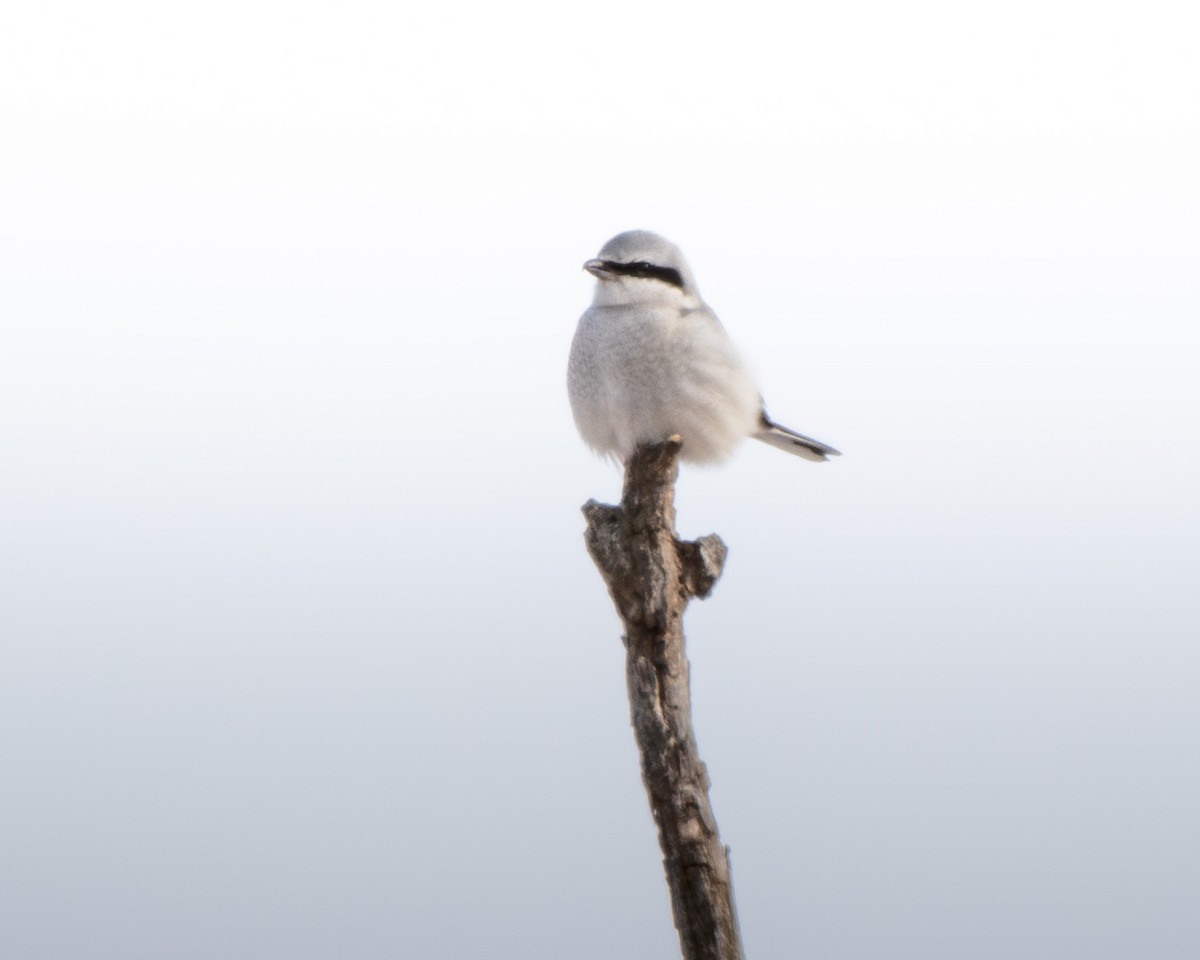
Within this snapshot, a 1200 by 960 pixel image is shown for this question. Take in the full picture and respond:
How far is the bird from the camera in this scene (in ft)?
15.3

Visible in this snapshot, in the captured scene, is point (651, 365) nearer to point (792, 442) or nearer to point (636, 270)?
point (636, 270)

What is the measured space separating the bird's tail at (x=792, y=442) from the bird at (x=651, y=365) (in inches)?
21.3

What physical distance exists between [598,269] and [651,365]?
424 millimetres

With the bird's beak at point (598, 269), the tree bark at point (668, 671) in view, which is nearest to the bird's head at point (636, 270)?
the bird's beak at point (598, 269)

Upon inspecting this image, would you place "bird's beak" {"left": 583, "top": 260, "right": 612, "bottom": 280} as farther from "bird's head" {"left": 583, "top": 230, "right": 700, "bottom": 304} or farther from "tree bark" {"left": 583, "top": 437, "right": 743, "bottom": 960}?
"tree bark" {"left": 583, "top": 437, "right": 743, "bottom": 960}

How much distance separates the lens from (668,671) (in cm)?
413

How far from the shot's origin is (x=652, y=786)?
4.04 m

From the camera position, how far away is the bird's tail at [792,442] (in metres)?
5.50

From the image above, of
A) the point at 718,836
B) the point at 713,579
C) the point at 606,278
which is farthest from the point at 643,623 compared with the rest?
the point at 606,278

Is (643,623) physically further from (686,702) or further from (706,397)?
(706,397)

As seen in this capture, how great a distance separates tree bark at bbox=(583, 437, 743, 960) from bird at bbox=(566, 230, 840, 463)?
246 mm

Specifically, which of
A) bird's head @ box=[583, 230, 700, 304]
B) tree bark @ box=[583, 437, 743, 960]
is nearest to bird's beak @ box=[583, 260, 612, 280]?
bird's head @ box=[583, 230, 700, 304]

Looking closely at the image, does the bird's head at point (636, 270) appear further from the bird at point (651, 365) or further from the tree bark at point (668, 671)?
the tree bark at point (668, 671)

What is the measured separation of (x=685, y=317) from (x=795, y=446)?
3.42 ft
